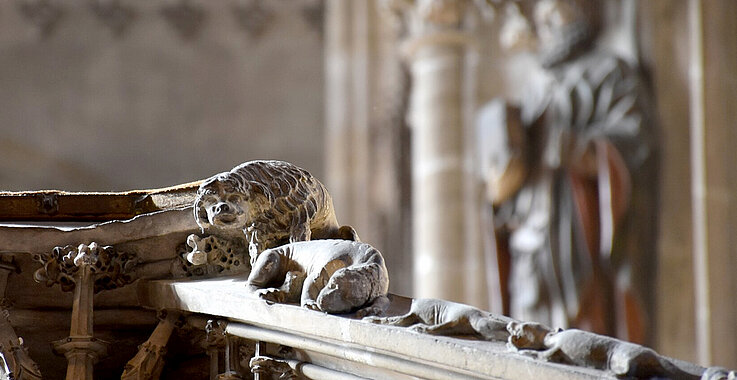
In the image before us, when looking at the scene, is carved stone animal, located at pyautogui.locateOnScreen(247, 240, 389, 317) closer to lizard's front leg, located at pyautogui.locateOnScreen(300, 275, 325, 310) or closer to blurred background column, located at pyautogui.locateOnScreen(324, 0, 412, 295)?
lizard's front leg, located at pyautogui.locateOnScreen(300, 275, 325, 310)

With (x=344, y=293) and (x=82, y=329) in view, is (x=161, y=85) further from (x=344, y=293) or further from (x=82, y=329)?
(x=344, y=293)

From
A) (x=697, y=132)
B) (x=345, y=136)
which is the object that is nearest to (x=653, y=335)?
(x=697, y=132)

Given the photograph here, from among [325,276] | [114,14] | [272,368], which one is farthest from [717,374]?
[114,14]

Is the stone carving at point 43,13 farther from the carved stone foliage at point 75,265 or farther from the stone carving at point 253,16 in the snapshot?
the carved stone foliage at point 75,265

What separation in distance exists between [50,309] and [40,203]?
284 millimetres

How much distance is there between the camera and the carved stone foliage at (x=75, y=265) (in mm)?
3311

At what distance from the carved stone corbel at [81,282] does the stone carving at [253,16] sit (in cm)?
993

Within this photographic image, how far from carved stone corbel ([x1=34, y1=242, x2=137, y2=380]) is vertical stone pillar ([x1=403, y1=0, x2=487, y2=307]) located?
5.62m

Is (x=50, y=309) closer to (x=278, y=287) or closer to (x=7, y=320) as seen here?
(x=7, y=320)

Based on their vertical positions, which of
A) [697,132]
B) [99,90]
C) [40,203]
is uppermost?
[99,90]

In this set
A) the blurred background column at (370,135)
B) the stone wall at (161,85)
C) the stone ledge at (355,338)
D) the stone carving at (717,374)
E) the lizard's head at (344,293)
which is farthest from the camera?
the stone wall at (161,85)

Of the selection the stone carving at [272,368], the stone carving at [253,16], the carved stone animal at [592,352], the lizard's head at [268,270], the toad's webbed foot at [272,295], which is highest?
the stone carving at [253,16]

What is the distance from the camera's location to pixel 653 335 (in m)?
8.23

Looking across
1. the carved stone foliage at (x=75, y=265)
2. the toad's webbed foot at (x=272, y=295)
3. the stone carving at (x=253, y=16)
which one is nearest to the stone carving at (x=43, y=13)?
the stone carving at (x=253, y=16)
